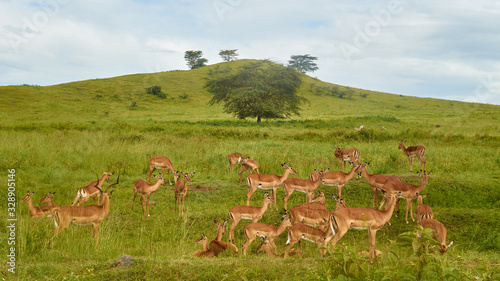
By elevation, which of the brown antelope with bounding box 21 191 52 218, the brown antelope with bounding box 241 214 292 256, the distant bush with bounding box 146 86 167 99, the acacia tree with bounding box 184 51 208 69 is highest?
the acacia tree with bounding box 184 51 208 69

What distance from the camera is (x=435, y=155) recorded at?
15992mm

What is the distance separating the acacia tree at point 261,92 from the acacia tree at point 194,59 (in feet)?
160

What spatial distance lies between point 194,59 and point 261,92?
5511cm

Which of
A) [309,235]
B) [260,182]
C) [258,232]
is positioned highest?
[260,182]

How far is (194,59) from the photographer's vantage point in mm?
87562

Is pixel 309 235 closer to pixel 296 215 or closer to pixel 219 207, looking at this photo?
pixel 296 215

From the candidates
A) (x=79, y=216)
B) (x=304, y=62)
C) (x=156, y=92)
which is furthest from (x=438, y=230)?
(x=304, y=62)

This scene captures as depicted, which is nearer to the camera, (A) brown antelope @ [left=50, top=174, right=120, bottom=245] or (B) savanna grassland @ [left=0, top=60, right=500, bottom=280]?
(B) savanna grassland @ [left=0, top=60, right=500, bottom=280]

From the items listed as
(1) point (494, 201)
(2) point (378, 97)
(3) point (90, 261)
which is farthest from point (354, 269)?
(2) point (378, 97)

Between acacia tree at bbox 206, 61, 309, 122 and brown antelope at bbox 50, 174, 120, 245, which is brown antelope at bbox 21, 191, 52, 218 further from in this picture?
acacia tree at bbox 206, 61, 309, 122

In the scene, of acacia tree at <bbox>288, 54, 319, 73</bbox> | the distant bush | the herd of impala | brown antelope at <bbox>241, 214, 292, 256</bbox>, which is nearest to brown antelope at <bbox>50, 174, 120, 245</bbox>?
the herd of impala

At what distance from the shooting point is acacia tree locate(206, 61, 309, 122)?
35.7 m

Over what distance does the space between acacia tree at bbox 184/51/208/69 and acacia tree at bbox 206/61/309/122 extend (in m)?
48.8

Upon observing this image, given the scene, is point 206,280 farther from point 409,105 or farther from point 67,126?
point 409,105
